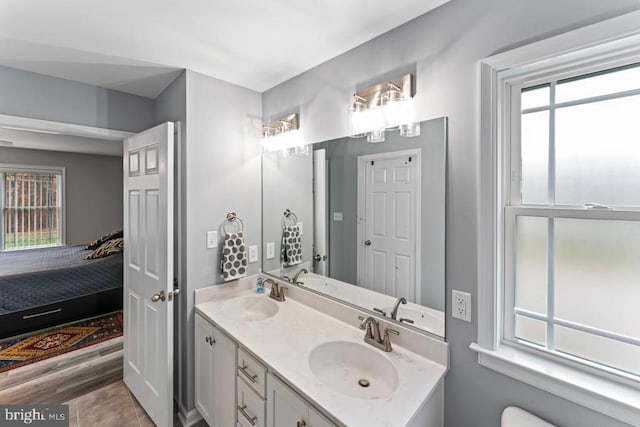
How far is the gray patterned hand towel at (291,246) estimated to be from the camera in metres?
2.03

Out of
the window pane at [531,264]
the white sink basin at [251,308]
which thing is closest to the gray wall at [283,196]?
the white sink basin at [251,308]

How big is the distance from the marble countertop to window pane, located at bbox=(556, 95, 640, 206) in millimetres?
892

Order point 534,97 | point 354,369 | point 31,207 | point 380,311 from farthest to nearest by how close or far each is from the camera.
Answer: point 31,207
point 380,311
point 354,369
point 534,97

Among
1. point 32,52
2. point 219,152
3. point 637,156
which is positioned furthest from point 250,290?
point 637,156

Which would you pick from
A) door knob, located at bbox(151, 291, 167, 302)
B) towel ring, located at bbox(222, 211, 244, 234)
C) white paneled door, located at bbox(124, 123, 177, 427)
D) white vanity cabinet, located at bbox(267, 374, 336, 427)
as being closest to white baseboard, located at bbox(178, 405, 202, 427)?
white paneled door, located at bbox(124, 123, 177, 427)

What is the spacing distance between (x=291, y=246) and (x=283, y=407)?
3.51ft

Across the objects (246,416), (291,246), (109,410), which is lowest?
(109,410)

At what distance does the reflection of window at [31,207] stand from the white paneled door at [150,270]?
402 cm

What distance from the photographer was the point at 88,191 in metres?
5.19

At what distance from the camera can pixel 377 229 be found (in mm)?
1535

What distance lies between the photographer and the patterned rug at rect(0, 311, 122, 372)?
264 centimetres

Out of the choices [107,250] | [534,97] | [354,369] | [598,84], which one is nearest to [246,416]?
[354,369]

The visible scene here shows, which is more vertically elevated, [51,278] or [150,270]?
[150,270]

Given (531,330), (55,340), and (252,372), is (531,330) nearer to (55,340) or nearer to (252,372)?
(252,372)
